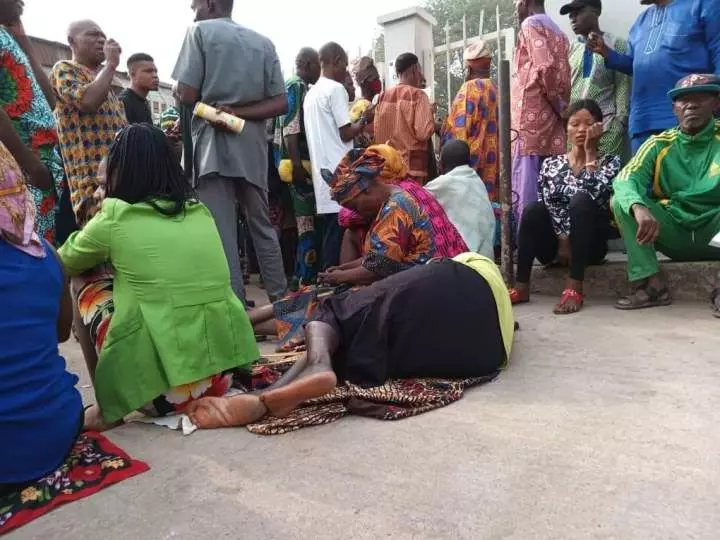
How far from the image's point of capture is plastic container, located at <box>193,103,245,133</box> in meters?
3.36

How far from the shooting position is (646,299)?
363 cm

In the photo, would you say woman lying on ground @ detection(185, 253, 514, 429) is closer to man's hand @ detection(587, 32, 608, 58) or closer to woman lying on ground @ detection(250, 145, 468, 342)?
woman lying on ground @ detection(250, 145, 468, 342)

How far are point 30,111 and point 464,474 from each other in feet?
10.0

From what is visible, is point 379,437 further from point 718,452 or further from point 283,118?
point 283,118

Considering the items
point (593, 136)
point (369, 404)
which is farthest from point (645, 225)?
point (369, 404)

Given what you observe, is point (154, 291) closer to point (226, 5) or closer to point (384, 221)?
Answer: point (384, 221)

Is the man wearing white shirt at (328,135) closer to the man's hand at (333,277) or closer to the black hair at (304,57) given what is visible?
the black hair at (304,57)

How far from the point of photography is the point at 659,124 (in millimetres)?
3949

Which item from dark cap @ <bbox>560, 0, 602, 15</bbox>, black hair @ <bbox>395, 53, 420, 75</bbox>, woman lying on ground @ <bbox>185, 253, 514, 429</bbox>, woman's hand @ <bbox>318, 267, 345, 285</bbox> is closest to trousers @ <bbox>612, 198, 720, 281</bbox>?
woman lying on ground @ <bbox>185, 253, 514, 429</bbox>

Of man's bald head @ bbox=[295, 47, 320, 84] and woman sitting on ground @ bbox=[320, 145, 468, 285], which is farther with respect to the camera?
man's bald head @ bbox=[295, 47, 320, 84]

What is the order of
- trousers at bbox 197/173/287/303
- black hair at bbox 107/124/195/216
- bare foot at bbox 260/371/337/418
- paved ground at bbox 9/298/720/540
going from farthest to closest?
trousers at bbox 197/173/287/303 < black hair at bbox 107/124/195/216 < bare foot at bbox 260/371/337/418 < paved ground at bbox 9/298/720/540

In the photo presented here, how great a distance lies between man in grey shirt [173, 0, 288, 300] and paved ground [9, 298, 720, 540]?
170 centimetres

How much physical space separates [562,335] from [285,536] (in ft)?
7.11

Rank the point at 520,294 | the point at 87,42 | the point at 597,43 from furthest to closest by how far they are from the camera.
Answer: the point at 597,43
the point at 520,294
the point at 87,42
